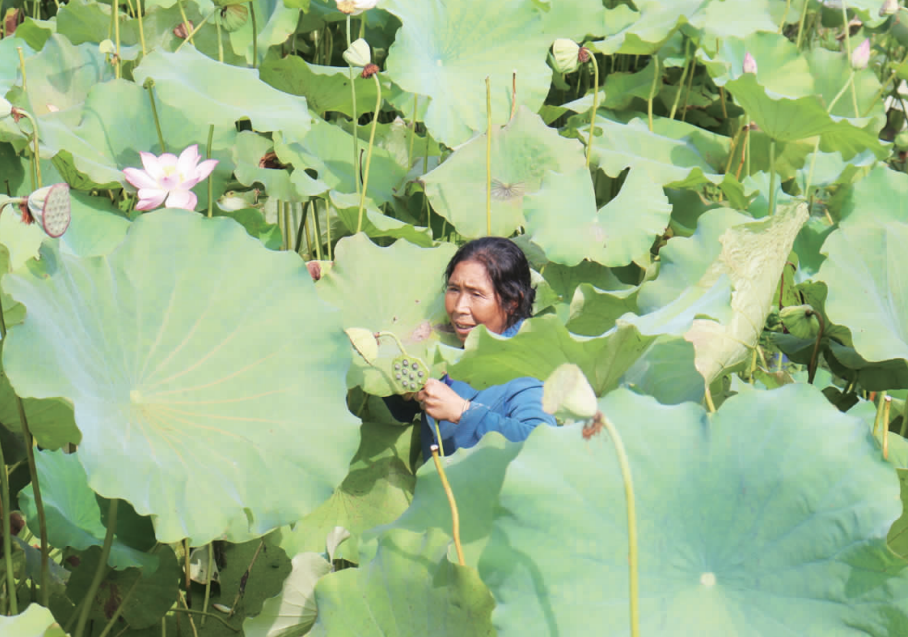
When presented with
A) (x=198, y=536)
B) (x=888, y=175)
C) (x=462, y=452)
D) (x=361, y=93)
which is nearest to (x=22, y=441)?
(x=198, y=536)

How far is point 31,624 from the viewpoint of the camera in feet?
2.90

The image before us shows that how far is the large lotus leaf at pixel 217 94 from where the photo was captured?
159 centimetres

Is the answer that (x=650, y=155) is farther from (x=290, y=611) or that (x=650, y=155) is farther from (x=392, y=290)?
(x=290, y=611)

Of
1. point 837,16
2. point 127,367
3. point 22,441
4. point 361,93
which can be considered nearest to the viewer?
point 127,367

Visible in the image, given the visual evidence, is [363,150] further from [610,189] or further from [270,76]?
[610,189]

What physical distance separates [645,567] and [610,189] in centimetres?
179

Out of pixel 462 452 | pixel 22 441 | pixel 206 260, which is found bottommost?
pixel 22 441

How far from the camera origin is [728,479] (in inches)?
39.5

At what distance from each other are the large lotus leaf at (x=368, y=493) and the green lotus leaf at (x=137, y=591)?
22 cm

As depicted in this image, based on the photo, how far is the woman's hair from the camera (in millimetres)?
1791

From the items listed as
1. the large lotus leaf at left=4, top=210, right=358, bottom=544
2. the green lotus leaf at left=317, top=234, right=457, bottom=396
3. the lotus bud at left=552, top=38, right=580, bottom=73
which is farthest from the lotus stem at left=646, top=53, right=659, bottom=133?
the large lotus leaf at left=4, top=210, right=358, bottom=544

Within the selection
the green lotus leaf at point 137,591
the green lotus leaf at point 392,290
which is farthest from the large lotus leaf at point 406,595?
the green lotus leaf at point 392,290

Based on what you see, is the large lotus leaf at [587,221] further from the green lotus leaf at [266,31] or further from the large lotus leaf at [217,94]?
the green lotus leaf at [266,31]

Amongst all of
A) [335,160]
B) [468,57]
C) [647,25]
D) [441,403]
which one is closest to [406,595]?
[441,403]
